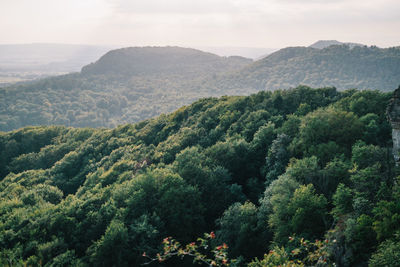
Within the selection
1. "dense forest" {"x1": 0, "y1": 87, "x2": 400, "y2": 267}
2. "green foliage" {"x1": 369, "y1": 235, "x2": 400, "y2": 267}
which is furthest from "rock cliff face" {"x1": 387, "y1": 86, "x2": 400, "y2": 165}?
"green foliage" {"x1": 369, "y1": 235, "x2": 400, "y2": 267}

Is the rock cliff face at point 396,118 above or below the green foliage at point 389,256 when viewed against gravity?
above

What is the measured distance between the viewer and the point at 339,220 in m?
21.8

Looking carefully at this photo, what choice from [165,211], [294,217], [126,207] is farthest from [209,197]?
[294,217]

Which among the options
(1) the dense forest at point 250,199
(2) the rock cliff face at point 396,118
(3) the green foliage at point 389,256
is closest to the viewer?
(3) the green foliage at point 389,256

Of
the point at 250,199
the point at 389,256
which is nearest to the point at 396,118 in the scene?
the point at 389,256

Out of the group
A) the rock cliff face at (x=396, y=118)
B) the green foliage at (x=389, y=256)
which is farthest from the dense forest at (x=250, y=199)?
the rock cliff face at (x=396, y=118)

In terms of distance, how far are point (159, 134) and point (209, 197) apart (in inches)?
1316

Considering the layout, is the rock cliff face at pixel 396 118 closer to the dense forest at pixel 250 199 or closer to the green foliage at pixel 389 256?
Result: the dense forest at pixel 250 199

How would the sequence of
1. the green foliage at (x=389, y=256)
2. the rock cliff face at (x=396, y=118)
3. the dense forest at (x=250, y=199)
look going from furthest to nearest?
the rock cliff face at (x=396, y=118)
the dense forest at (x=250, y=199)
the green foliage at (x=389, y=256)

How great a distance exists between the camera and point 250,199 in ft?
131

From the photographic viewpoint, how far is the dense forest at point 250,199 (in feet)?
68.8

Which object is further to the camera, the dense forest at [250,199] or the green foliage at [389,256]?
the dense forest at [250,199]

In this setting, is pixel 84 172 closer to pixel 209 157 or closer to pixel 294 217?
pixel 209 157

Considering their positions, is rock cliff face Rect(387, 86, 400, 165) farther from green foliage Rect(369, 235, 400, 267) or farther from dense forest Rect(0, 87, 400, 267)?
green foliage Rect(369, 235, 400, 267)
